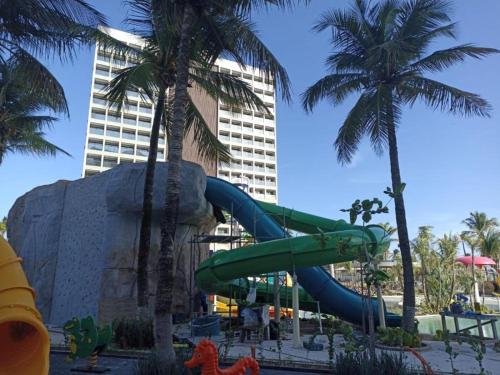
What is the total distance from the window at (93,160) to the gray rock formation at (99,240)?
139 feet

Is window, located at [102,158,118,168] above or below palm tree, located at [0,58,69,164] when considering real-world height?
above

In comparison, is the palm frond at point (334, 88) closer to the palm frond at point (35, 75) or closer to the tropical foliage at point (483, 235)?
the palm frond at point (35, 75)

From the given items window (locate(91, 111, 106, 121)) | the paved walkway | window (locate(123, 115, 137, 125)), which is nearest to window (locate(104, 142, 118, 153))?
window (locate(91, 111, 106, 121))

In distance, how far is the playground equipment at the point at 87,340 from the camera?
7289mm

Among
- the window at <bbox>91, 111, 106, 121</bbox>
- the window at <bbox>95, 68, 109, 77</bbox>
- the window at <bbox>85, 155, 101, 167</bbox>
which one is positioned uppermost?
the window at <bbox>95, 68, 109, 77</bbox>

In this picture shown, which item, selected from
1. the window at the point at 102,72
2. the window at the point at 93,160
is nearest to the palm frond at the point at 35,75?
the window at the point at 93,160

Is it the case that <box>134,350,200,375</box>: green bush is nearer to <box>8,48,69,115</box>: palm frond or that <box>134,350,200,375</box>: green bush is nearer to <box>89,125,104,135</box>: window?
<box>8,48,69,115</box>: palm frond

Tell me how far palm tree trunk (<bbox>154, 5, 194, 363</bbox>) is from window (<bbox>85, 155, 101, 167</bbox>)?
5453 centimetres

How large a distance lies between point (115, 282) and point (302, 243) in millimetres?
7460

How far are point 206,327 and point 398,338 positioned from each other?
17.0ft

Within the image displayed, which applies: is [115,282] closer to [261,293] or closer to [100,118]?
[261,293]

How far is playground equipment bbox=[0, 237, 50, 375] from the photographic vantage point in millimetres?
2500

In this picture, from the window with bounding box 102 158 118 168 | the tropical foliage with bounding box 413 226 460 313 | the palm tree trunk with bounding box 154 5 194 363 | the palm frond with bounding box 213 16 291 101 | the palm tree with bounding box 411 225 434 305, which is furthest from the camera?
the window with bounding box 102 158 118 168

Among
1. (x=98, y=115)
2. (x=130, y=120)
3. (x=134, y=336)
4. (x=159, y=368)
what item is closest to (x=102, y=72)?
(x=98, y=115)
